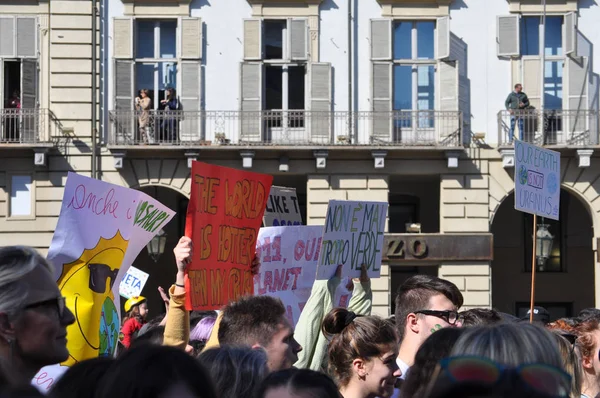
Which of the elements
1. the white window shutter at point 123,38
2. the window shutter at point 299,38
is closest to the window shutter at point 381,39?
the window shutter at point 299,38

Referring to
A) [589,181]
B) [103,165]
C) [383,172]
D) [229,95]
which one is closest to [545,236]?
[589,181]

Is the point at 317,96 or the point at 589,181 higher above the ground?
the point at 317,96

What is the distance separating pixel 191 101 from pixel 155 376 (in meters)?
22.2

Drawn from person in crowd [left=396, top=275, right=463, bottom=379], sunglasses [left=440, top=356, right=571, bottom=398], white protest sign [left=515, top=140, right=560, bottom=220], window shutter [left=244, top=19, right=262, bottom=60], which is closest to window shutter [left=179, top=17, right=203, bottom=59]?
window shutter [left=244, top=19, right=262, bottom=60]

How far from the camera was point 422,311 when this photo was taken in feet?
21.2

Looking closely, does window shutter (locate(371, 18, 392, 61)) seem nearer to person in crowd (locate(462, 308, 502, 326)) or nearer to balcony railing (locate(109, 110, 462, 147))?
balcony railing (locate(109, 110, 462, 147))


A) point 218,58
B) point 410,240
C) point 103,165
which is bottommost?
point 410,240

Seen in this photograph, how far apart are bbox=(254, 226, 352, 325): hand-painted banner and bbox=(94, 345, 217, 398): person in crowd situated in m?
5.67

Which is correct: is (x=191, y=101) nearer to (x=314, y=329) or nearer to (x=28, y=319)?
(x=314, y=329)

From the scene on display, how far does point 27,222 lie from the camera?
2461 centimetres

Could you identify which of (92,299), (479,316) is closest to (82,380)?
(92,299)

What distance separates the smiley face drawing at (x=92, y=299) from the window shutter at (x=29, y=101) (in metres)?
18.2

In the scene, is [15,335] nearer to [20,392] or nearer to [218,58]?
[20,392]

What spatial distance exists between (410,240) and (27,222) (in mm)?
7866
